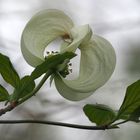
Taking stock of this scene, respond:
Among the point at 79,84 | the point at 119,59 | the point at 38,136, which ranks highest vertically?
the point at 79,84

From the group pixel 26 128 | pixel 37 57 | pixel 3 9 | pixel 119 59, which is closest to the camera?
pixel 37 57

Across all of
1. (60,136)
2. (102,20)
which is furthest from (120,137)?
(102,20)

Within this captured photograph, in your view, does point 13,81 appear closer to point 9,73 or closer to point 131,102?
point 9,73

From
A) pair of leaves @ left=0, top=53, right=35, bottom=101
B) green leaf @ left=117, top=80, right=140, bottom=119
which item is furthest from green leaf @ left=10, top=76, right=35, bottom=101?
green leaf @ left=117, top=80, right=140, bottom=119

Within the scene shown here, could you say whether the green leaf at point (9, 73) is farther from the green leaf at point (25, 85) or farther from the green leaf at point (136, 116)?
the green leaf at point (136, 116)

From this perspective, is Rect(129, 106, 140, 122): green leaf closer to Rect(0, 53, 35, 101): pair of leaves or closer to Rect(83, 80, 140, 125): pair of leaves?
Rect(83, 80, 140, 125): pair of leaves

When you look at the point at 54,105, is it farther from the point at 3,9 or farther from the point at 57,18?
the point at 57,18
